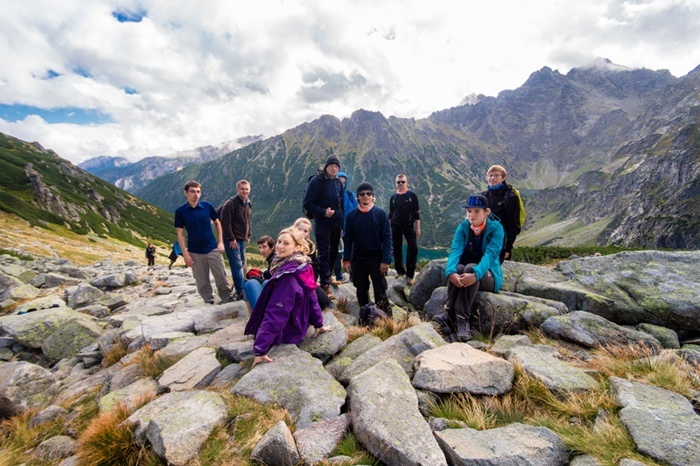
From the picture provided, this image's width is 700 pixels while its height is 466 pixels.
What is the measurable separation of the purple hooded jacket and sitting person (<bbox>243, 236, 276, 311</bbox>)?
5.10 ft

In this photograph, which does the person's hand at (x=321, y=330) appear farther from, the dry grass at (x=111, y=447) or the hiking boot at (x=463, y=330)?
the dry grass at (x=111, y=447)

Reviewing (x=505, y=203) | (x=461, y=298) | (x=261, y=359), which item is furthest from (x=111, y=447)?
(x=505, y=203)

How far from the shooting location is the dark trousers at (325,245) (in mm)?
9828

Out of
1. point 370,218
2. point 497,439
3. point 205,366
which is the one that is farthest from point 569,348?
point 205,366

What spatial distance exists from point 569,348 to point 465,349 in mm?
2722

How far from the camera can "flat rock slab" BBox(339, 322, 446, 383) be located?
206 inches

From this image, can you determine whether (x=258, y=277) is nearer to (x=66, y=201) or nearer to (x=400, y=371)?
(x=400, y=371)

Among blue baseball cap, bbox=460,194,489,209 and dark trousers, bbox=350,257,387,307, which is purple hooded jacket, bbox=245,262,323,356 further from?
blue baseball cap, bbox=460,194,489,209

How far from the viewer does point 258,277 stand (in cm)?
872

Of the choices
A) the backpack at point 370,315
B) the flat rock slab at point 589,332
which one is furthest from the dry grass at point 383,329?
the flat rock slab at point 589,332

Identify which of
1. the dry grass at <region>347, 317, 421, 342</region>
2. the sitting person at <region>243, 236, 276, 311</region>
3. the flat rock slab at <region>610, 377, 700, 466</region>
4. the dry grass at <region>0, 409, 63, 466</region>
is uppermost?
the sitting person at <region>243, 236, 276, 311</region>

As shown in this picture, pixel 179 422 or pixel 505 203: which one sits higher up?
pixel 505 203

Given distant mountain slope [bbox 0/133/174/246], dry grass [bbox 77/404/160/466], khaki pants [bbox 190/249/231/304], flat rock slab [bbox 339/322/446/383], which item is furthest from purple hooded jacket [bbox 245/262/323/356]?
distant mountain slope [bbox 0/133/174/246]

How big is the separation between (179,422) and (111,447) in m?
0.83
